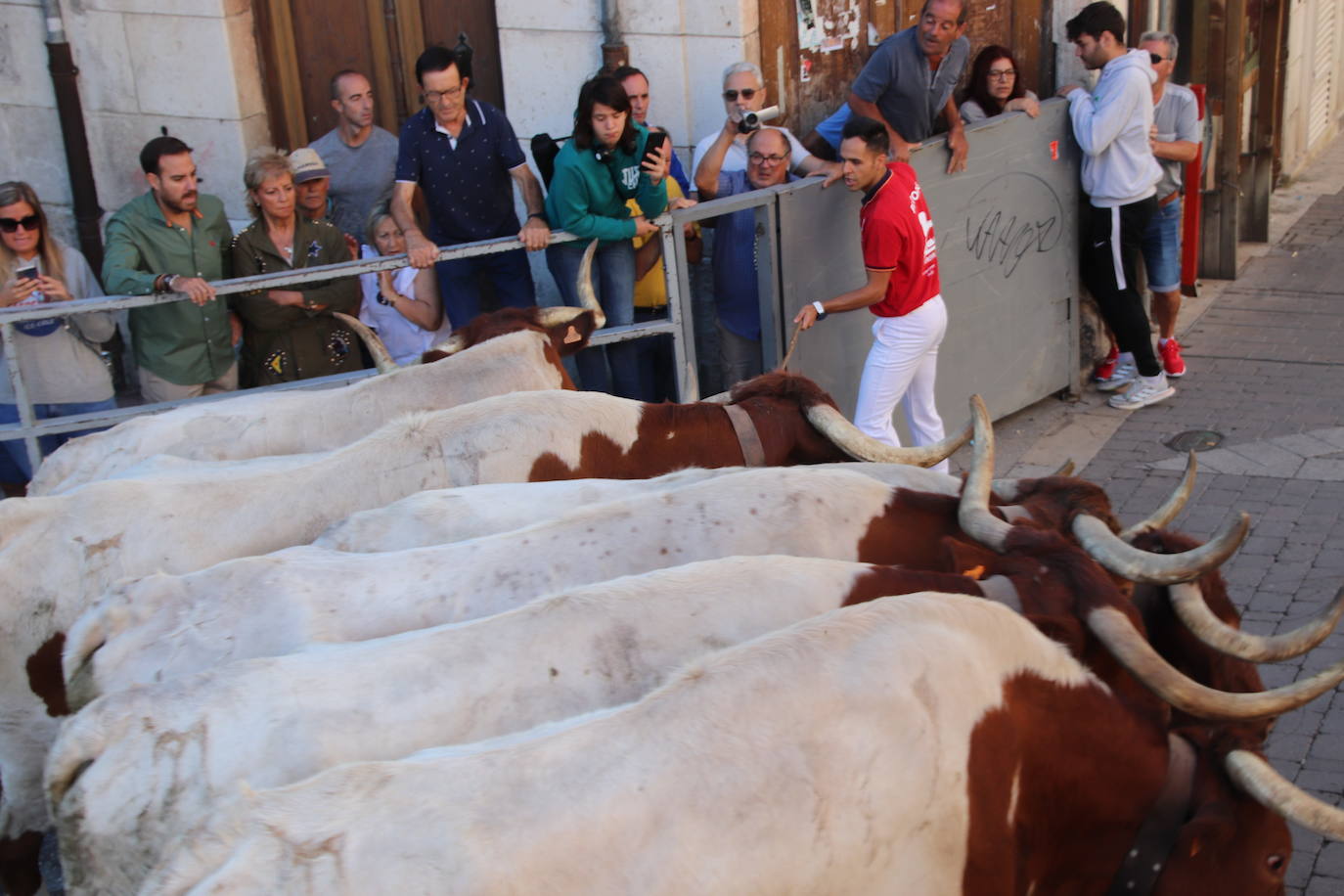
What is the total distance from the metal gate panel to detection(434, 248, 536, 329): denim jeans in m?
1.37

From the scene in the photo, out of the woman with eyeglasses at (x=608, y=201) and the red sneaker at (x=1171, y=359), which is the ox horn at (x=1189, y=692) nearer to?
the woman with eyeglasses at (x=608, y=201)

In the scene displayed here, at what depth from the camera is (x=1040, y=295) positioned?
30.3 feet

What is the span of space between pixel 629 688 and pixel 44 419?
165 inches

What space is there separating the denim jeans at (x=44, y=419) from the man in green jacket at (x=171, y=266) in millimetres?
275

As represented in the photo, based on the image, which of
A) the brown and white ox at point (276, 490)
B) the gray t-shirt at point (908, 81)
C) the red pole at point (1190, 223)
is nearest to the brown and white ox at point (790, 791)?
the brown and white ox at point (276, 490)

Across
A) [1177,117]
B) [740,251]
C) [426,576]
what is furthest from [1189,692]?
[1177,117]

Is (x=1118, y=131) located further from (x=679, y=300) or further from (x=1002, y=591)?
(x=1002, y=591)

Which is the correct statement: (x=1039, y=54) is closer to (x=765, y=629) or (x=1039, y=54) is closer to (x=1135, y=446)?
(x=1135, y=446)

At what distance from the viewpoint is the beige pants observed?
695cm

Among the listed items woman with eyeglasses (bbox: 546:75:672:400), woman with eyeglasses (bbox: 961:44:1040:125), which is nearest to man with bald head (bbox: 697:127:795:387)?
woman with eyeglasses (bbox: 546:75:672:400)

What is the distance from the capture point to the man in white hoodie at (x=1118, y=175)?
28.9 feet

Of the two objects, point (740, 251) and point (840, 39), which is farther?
point (840, 39)

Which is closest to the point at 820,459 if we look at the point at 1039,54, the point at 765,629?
the point at 765,629

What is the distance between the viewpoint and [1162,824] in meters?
3.87
